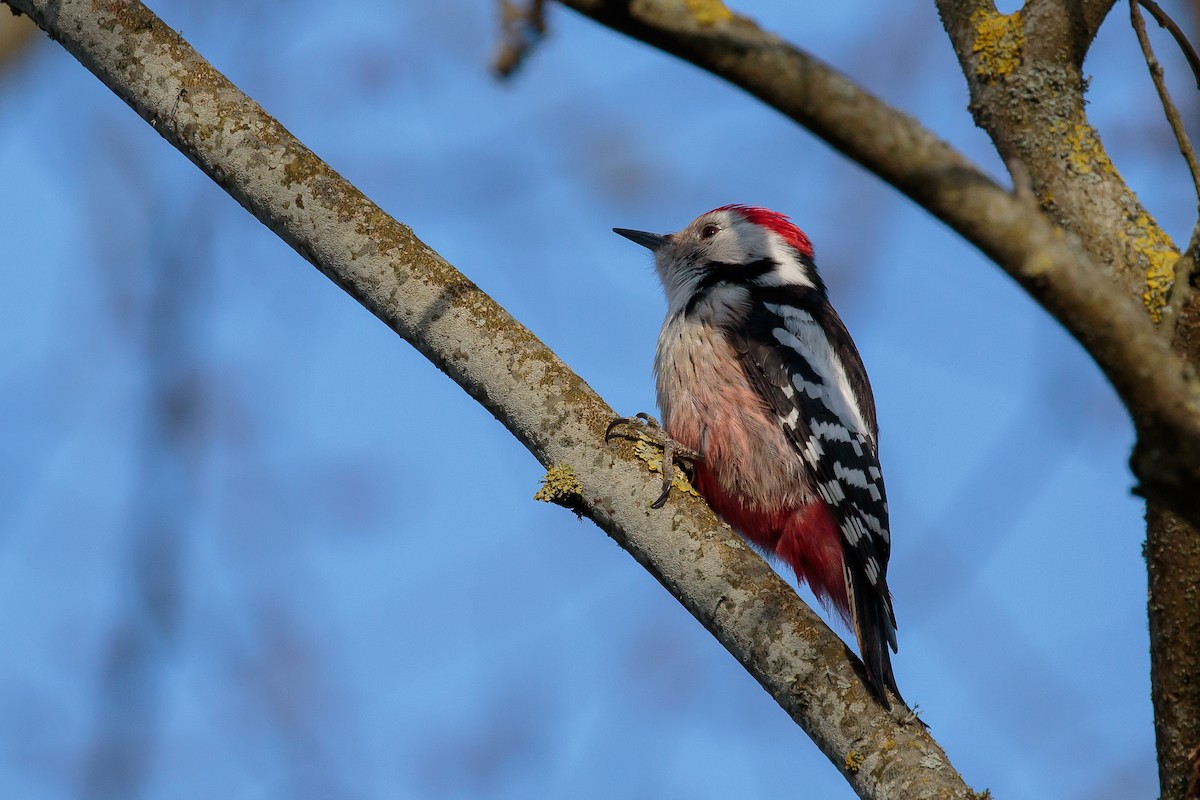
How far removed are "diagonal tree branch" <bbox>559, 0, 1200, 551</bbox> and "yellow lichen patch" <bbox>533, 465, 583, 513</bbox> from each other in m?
1.31

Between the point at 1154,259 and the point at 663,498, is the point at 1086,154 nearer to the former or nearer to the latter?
the point at 1154,259

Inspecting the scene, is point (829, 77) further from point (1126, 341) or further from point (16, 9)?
point (16, 9)

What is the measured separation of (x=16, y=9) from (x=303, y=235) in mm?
1154

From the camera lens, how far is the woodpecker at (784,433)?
13.8 feet

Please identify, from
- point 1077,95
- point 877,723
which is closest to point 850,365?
point 1077,95

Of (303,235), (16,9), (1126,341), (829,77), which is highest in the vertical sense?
(16,9)

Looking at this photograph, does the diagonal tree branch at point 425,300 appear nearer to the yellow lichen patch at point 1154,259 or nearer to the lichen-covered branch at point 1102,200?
the lichen-covered branch at point 1102,200

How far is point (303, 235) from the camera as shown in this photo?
9.39ft

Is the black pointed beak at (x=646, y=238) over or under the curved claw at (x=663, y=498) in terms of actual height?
over

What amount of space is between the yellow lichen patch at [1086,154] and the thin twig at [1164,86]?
23 cm

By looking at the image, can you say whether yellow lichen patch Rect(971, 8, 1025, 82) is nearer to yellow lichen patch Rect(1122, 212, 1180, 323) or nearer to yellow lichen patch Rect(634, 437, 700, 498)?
yellow lichen patch Rect(1122, 212, 1180, 323)

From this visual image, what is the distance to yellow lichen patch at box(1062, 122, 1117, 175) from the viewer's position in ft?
8.52

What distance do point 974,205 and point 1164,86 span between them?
94cm

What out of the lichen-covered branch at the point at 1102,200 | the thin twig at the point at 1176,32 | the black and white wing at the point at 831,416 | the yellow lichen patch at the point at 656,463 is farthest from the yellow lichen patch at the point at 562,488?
the thin twig at the point at 1176,32
